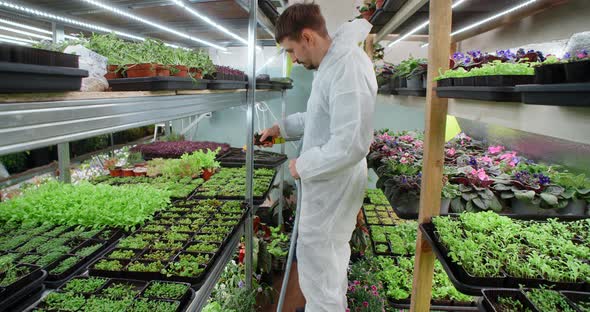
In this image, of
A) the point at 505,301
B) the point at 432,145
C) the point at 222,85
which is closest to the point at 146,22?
the point at 222,85

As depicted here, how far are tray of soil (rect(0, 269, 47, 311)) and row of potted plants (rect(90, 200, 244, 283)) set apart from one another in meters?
0.18

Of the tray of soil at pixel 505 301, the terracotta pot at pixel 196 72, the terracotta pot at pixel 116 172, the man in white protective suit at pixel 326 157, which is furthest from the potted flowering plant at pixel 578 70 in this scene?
the terracotta pot at pixel 116 172

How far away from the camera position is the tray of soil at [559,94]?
0.68 meters

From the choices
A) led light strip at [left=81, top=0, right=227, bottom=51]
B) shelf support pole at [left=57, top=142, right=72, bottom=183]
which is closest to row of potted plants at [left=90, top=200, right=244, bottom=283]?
shelf support pole at [left=57, top=142, right=72, bottom=183]

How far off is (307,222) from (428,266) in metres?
0.89

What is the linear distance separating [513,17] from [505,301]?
225 centimetres

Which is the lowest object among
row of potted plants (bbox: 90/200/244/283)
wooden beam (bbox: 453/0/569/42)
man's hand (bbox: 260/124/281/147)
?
row of potted plants (bbox: 90/200/244/283)

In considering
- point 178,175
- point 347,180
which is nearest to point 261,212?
point 178,175

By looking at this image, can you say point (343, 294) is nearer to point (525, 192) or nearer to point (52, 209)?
point (525, 192)

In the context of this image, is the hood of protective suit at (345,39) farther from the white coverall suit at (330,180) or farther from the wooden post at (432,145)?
the wooden post at (432,145)

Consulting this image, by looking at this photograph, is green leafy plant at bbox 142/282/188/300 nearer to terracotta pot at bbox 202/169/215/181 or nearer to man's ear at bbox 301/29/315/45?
man's ear at bbox 301/29/315/45

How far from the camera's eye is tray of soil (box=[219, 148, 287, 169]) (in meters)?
3.64

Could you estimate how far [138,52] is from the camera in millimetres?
1576

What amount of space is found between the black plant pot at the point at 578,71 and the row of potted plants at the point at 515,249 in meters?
0.69
